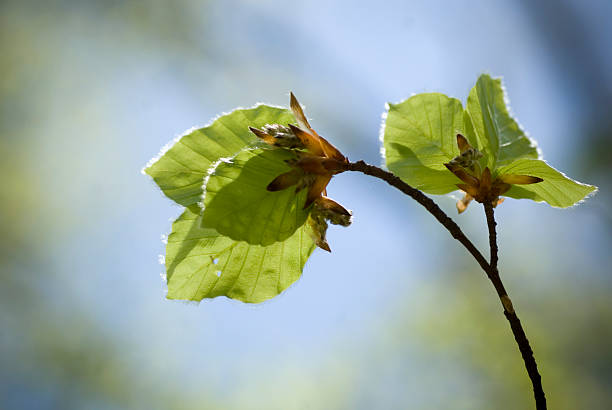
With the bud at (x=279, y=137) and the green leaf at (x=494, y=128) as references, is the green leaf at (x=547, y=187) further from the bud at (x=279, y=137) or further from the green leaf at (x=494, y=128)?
the bud at (x=279, y=137)

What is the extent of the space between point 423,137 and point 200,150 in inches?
7.6

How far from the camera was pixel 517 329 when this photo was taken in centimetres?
38

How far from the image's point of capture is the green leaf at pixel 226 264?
45 cm

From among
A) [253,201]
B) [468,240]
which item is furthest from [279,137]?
[468,240]

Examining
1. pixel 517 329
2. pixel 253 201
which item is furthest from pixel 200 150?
pixel 517 329

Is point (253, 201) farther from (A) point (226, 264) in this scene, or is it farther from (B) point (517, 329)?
(B) point (517, 329)

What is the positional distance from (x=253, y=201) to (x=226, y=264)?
0.24 feet

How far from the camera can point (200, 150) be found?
438 millimetres

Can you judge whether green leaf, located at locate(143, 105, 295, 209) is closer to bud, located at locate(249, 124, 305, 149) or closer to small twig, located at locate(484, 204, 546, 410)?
bud, located at locate(249, 124, 305, 149)

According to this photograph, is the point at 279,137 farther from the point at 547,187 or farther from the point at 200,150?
the point at 547,187

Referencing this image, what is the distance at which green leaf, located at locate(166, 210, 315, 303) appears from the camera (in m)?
0.45

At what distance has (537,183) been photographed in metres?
0.46

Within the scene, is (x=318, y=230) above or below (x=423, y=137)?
below

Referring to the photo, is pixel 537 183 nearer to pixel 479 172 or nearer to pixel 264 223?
pixel 479 172
